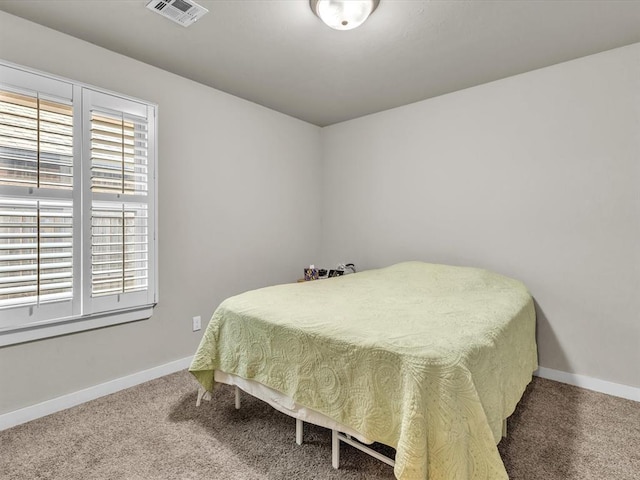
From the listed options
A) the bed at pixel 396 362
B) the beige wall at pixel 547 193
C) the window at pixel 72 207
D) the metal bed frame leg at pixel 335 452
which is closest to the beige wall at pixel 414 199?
the beige wall at pixel 547 193

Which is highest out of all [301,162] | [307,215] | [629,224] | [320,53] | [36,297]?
[320,53]

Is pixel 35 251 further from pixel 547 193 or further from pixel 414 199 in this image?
pixel 547 193

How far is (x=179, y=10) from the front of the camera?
73.5 inches

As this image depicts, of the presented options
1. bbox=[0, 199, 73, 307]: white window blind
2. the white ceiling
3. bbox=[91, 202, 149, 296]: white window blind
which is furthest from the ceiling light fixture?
bbox=[0, 199, 73, 307]: white window blind

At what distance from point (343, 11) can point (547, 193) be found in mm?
1964

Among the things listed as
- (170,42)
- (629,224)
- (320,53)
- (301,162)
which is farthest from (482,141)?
(170,42)

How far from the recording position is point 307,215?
12.6 feet

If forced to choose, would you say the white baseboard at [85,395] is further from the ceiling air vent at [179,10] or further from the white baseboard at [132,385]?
the ceiling air vent at [179,10]

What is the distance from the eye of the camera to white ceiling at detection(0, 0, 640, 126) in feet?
6.07

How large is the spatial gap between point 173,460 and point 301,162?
9.63 feet

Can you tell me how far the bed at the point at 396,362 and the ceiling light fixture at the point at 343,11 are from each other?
1573mm

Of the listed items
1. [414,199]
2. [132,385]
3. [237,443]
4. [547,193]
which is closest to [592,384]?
[547,193]

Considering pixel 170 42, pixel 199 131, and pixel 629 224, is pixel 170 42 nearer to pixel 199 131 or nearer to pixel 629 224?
pixel 199 131

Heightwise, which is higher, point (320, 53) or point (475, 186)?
point (320, 53)
